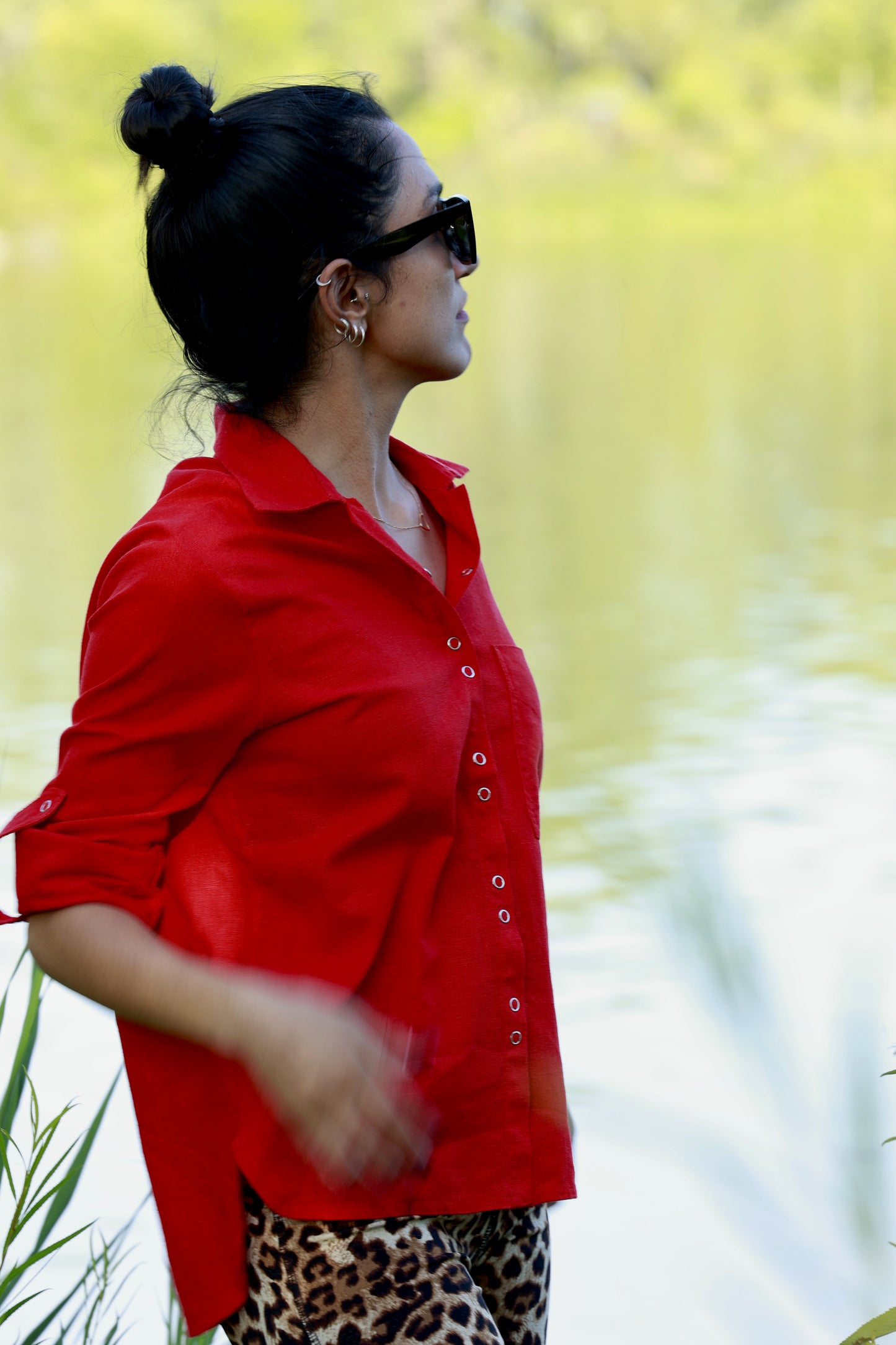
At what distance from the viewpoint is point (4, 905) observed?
3.85 metres

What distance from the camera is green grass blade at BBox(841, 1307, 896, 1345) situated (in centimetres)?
61

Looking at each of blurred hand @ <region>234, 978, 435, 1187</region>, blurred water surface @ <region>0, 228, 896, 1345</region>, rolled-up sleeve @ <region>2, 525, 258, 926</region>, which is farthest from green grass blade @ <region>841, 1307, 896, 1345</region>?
rolled-up sleeve @ <region>2, 525, 258, 926</region>

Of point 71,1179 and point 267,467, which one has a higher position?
point 267,467

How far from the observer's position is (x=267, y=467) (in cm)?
99

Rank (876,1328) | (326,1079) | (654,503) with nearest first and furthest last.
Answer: (876,1328) → (326,1079) → (654,503)

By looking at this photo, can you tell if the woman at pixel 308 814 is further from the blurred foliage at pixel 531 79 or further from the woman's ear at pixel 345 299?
the blurred foliage at pixel 531 79

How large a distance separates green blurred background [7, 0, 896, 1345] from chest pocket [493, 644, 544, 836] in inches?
4.2

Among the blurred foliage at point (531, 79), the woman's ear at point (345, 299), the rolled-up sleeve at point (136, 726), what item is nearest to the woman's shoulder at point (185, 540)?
the rolled-up sleeve at point (136, 726)

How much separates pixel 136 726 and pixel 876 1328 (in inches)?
18.8

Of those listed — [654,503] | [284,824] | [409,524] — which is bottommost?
[654,503]

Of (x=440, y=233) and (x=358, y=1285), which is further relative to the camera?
(x=440, y=233)

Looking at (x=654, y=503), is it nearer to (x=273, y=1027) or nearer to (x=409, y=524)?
(x=409, y=524)

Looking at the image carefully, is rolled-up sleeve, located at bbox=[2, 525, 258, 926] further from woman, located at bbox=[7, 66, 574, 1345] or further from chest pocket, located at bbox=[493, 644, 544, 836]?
chest pocket, located at bbox=[493, 644, 544, 836]

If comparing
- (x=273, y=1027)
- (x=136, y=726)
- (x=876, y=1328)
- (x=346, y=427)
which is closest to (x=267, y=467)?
(x=346, y=427)
